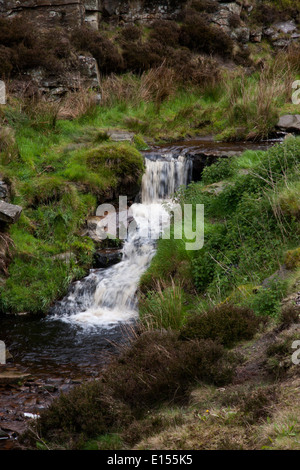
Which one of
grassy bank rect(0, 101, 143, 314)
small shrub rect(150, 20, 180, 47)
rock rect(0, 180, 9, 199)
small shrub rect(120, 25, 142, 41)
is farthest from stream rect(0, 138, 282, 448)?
small shrub rect(120, 25, 142, 41)

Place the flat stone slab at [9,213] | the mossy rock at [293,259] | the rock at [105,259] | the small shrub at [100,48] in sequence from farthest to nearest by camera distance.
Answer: the small shrub at [100,48], the rock at [105,259], the flat stone slab at [9,213], the mossy rock at [293,259]

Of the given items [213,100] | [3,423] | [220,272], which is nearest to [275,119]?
[213,100]

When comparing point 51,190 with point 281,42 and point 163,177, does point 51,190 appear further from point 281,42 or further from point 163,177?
point 281,42

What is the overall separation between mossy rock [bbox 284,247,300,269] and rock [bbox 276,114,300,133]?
7.06m

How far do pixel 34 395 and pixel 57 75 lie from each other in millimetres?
11176

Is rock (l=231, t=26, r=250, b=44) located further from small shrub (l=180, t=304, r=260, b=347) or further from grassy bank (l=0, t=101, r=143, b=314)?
small shrub (l=180, t=304, r=260, b=347)

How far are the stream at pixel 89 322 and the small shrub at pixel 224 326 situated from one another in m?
1.47

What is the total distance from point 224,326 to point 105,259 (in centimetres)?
423

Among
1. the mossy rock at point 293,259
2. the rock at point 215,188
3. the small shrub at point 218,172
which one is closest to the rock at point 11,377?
the mossy rock at point 293,259

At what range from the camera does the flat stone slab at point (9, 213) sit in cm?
797

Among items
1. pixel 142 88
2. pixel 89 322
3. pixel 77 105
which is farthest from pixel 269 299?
pixel 142 88

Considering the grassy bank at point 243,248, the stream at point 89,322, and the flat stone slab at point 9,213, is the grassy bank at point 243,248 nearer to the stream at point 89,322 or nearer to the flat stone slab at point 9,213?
the stream at point 89,322

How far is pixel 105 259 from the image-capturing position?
8789mm
